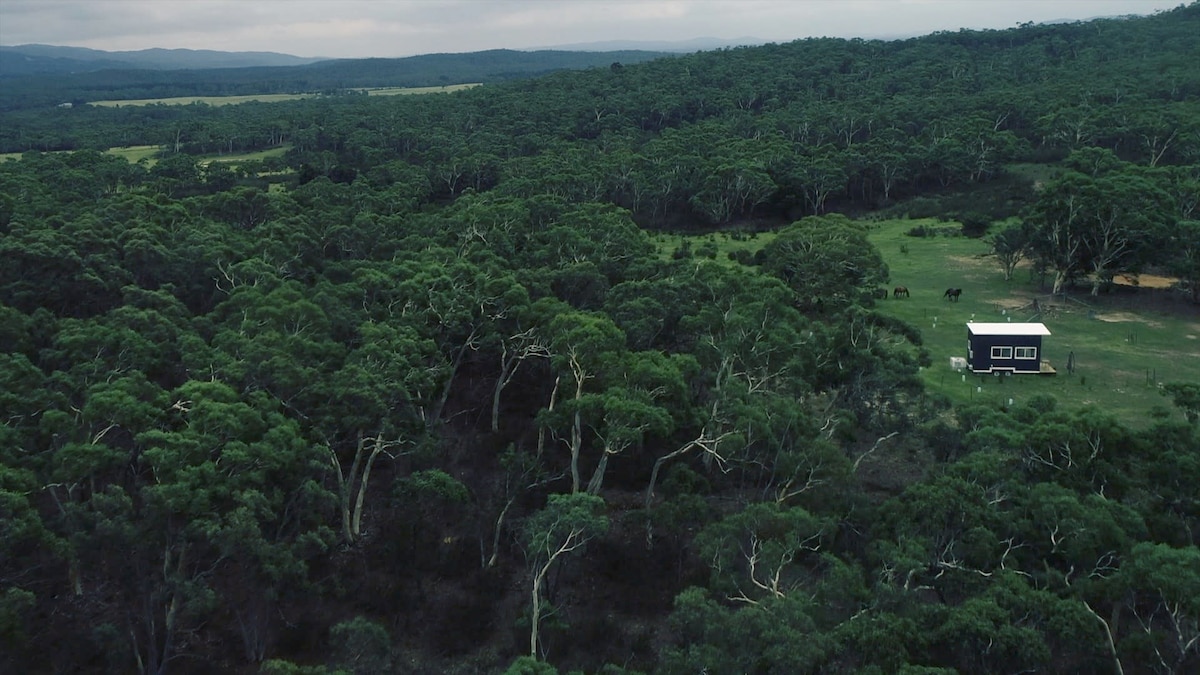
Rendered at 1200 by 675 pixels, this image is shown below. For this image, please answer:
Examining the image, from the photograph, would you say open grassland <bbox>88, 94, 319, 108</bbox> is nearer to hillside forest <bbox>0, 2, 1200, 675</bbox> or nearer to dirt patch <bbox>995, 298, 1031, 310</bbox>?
hillside forest <bbox>0, 2, 1200, 675</bbox>

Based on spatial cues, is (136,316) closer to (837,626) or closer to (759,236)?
(837,626)

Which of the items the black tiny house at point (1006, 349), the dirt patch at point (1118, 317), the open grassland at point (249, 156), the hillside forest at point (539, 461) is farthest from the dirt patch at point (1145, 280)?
the open grassland at point (249, 156)

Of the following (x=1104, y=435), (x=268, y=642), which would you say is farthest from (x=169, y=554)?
(x=1104, y=435)

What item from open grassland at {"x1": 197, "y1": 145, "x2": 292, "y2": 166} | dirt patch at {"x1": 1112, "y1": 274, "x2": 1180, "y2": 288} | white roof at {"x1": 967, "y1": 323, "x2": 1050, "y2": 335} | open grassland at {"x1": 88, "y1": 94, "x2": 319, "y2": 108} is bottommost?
dirt patch at {"x1": 1112, "y1": 274, "x2": 1180, "y2": 288}

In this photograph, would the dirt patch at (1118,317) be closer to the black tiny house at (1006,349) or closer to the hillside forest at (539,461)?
the hillside forest at (539,461)

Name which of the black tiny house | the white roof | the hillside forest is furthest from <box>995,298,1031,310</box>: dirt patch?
the black tiny house
